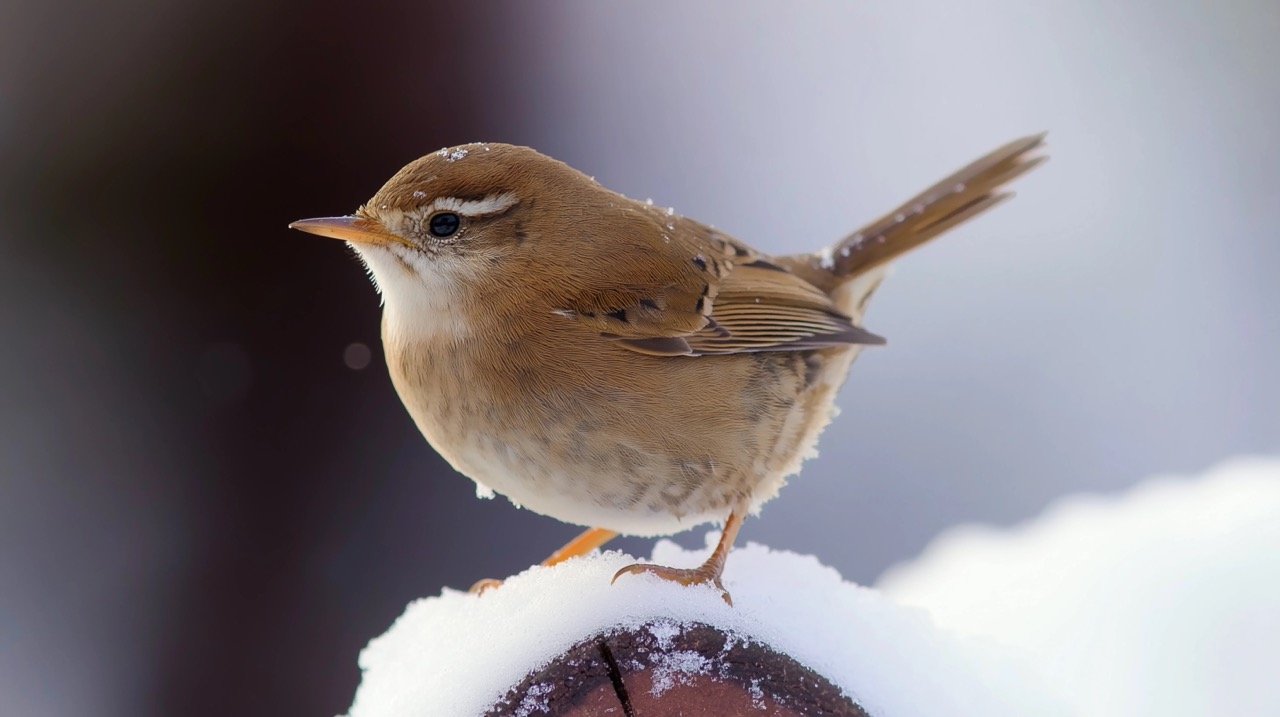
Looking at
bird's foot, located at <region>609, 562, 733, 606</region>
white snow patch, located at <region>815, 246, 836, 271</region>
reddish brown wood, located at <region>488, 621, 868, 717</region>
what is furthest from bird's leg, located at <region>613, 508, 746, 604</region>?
white snow patch, located at <region>815, 246, 836, 271</region>

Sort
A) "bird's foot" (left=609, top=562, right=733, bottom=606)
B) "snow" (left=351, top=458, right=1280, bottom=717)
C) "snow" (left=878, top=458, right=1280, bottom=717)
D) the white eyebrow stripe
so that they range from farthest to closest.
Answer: the white eyebrow stripe, "snow" (left=878, top=458, right=1280, bottom=717), "bird's foot" (left=609, top=562, right=733, bottom=606), "snow" (left=351, top=458, right=1280, bottom=717)

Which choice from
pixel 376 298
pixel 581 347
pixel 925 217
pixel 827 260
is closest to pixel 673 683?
pixel 581 347

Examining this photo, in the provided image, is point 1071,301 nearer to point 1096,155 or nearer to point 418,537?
point 1096,155

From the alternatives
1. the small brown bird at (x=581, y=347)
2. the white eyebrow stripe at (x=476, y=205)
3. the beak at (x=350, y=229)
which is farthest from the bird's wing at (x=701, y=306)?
the beak at (x=350, y=229)

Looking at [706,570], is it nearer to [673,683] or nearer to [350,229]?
[673,683]

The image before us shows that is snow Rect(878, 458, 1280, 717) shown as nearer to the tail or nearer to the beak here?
the tail

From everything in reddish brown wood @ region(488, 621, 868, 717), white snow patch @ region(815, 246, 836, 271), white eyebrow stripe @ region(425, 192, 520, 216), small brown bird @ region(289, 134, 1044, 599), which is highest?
white snow patch @ region(815, 246, 836, 271)
